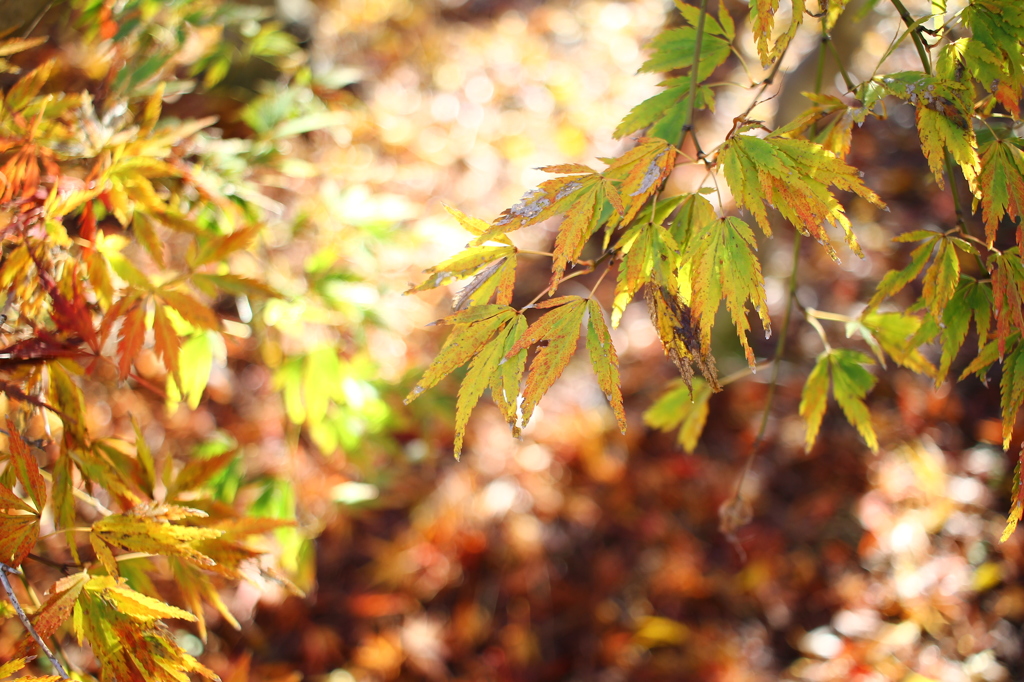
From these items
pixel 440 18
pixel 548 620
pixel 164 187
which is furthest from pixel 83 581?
pixel 440 18

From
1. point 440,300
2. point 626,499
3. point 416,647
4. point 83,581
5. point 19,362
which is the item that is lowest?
point 416,647

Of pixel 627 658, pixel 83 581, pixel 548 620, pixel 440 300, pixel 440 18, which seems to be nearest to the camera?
pixel 83 581

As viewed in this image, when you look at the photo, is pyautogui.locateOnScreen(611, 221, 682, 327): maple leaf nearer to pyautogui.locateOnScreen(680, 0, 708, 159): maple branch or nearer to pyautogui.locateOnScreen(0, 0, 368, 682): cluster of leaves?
pyautogui.locateOnScreen(680, 0, 708, 159): maple branch

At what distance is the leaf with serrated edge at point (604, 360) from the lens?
25.6 inches

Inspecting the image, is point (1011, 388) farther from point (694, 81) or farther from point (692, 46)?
point (692, 46)

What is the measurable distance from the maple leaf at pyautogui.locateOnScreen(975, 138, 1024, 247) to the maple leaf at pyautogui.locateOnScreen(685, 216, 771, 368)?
0.86 feet

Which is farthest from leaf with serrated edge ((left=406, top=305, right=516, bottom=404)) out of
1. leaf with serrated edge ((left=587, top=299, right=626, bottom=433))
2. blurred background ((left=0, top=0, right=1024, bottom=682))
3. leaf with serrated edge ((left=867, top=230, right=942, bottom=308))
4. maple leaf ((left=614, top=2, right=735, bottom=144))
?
blurred background ((left=0, top=0, right=1024, bottom=682))

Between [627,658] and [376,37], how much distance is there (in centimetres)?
300

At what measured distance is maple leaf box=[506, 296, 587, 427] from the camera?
2.21 ft

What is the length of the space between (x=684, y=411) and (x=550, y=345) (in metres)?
0.60

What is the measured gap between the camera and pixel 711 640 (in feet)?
5.90

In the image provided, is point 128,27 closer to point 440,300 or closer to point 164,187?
point 164,187

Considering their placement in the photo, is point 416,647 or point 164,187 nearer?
point 164,187

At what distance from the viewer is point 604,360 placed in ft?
2.17
